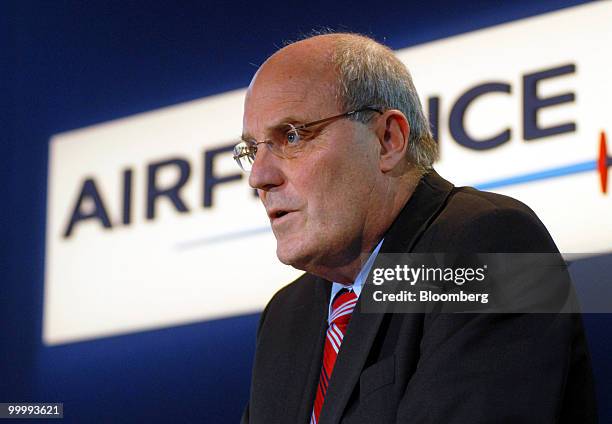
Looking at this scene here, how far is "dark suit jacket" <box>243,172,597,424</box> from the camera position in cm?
155

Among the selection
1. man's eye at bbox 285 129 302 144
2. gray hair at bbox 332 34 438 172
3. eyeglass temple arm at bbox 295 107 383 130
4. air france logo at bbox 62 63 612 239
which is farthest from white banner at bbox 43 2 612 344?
man's eye at bbox 285 129 302 144

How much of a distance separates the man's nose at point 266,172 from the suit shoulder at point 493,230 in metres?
0.30

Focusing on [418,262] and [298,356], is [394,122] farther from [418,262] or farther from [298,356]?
[298,356]

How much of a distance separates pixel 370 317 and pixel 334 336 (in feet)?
0.51

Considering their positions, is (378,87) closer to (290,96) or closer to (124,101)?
(290,96)

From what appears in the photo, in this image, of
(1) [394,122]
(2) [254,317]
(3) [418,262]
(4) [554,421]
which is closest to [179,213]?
(2) [254,317]

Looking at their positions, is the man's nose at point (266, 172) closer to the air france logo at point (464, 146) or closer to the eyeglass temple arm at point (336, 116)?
the eyeglass temple arm at point (336, 116)

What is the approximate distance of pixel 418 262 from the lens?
1.80 meters

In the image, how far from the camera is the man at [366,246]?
62.7 inches

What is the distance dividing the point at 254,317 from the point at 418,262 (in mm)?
1016

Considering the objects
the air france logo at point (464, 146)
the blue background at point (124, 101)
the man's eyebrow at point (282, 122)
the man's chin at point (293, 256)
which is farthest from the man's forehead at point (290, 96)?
the blue background at point (124, 101)

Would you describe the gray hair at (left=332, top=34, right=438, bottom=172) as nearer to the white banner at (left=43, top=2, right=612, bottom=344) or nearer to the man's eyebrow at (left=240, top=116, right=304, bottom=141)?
the man's eyebrow at (left=240, top=116, right=304, bottom=141)

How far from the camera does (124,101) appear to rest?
3145 mm

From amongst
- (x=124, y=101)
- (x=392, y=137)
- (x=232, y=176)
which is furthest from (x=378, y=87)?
(x=124, y=101)
